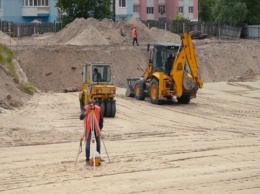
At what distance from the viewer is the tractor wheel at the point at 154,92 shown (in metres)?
28.3

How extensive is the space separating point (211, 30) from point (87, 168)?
166 ft

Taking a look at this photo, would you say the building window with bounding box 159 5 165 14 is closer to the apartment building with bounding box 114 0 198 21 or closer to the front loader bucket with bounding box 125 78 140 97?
the apartment building with bounding box 114 0 198 21

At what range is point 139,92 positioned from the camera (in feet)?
98.6

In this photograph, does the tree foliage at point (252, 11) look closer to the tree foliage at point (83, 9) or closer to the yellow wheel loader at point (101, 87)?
the tree foliage at point (83, 9)

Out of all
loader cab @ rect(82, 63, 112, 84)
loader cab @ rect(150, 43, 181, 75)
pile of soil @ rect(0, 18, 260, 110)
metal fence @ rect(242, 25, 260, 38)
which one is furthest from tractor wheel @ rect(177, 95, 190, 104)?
metal fence @ rect(242, 25, 260, 38)

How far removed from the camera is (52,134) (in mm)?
20484

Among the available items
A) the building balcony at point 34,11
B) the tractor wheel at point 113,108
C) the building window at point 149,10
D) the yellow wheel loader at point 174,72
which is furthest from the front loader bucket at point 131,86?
the building window at point 149,10

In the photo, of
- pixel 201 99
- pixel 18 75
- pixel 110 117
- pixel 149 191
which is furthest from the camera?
pixel 18 75

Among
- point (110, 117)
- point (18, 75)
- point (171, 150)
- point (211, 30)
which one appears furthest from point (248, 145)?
point (211, 30)

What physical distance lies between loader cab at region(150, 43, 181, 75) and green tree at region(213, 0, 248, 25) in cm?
3861

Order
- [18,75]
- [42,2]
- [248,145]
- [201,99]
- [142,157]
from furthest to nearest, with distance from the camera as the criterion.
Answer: [42,2]
[18,75]
[201,99]
[248,145]
[142,157]

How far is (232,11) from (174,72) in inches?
1572

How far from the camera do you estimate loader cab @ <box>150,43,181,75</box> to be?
92.6 ft

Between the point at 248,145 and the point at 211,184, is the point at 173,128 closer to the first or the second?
the point at 248,145
